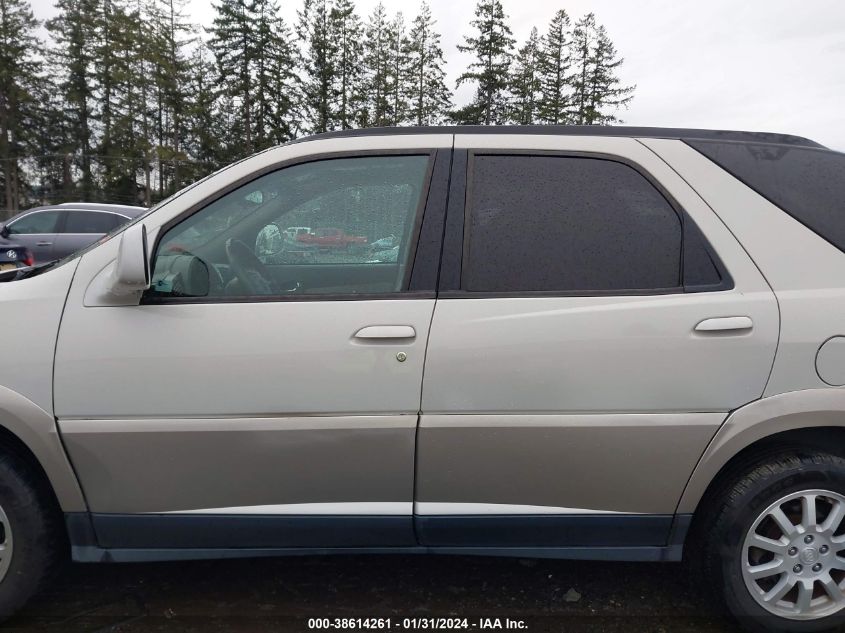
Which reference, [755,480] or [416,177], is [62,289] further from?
[755,480]

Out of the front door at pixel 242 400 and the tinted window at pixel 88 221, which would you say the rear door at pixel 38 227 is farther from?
the front door at pixel 242 400

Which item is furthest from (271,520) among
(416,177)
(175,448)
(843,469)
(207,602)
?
(843,469)

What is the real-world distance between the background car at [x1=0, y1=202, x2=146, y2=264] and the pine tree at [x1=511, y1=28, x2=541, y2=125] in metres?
36.0

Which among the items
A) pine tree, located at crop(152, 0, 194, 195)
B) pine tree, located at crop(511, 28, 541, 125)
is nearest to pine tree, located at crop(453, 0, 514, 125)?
pine tree, located at crop(511, 28, 541, 125)

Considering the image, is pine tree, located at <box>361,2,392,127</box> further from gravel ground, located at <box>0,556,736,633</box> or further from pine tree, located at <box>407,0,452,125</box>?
gravel ground, located at <box>0,556,736,633</box>

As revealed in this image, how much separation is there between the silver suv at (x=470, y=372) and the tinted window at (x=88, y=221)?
11.4 metres

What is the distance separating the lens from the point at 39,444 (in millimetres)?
2186

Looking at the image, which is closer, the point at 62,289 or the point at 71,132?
the point at 62,289

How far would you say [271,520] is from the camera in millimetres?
2252

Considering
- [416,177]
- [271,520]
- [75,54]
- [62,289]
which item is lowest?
[271,520]

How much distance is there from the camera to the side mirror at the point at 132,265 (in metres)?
2.06

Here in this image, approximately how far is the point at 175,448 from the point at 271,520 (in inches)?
17.6

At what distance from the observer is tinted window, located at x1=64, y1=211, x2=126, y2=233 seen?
1242 cm

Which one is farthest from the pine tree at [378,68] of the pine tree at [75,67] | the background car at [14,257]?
the background car at [14,257]
